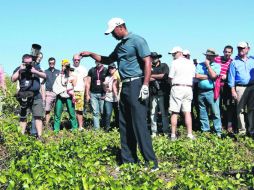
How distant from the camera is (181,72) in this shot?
29.7 ft

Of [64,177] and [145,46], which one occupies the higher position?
[145,46]

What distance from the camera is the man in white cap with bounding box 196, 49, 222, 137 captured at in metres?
9.62

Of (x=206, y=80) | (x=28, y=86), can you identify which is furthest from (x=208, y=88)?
(x=28, y=86)

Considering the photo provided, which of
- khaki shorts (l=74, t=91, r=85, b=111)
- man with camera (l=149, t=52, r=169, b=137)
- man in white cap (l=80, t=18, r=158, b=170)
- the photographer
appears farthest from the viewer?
khaki shorts (l=74, t=91, r=85, b=111)

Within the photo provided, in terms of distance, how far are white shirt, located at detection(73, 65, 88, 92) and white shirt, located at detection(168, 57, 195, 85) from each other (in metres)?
2.57

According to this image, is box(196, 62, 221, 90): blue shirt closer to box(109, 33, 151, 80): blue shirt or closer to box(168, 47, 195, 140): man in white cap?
box(168, 47, 195, 140): man in white cap

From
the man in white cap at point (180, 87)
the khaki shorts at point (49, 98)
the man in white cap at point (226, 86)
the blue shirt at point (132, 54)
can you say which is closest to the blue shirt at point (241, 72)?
the man in white cap at point (226, 86)

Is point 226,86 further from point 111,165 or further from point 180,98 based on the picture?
point 111,165

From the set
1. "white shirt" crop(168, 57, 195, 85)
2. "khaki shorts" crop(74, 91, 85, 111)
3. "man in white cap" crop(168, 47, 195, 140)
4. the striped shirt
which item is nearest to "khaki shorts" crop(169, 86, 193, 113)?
"man in white cap" crop(168, 47, 195, 140)

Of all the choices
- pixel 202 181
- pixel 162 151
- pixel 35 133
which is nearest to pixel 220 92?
pixel 162 151

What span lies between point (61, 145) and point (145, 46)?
7.73 feet

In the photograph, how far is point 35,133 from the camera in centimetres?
909

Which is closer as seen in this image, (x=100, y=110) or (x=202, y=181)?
(x=202, y=181)

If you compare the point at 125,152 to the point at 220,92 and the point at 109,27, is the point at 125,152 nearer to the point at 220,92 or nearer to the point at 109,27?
the point at 109,27
